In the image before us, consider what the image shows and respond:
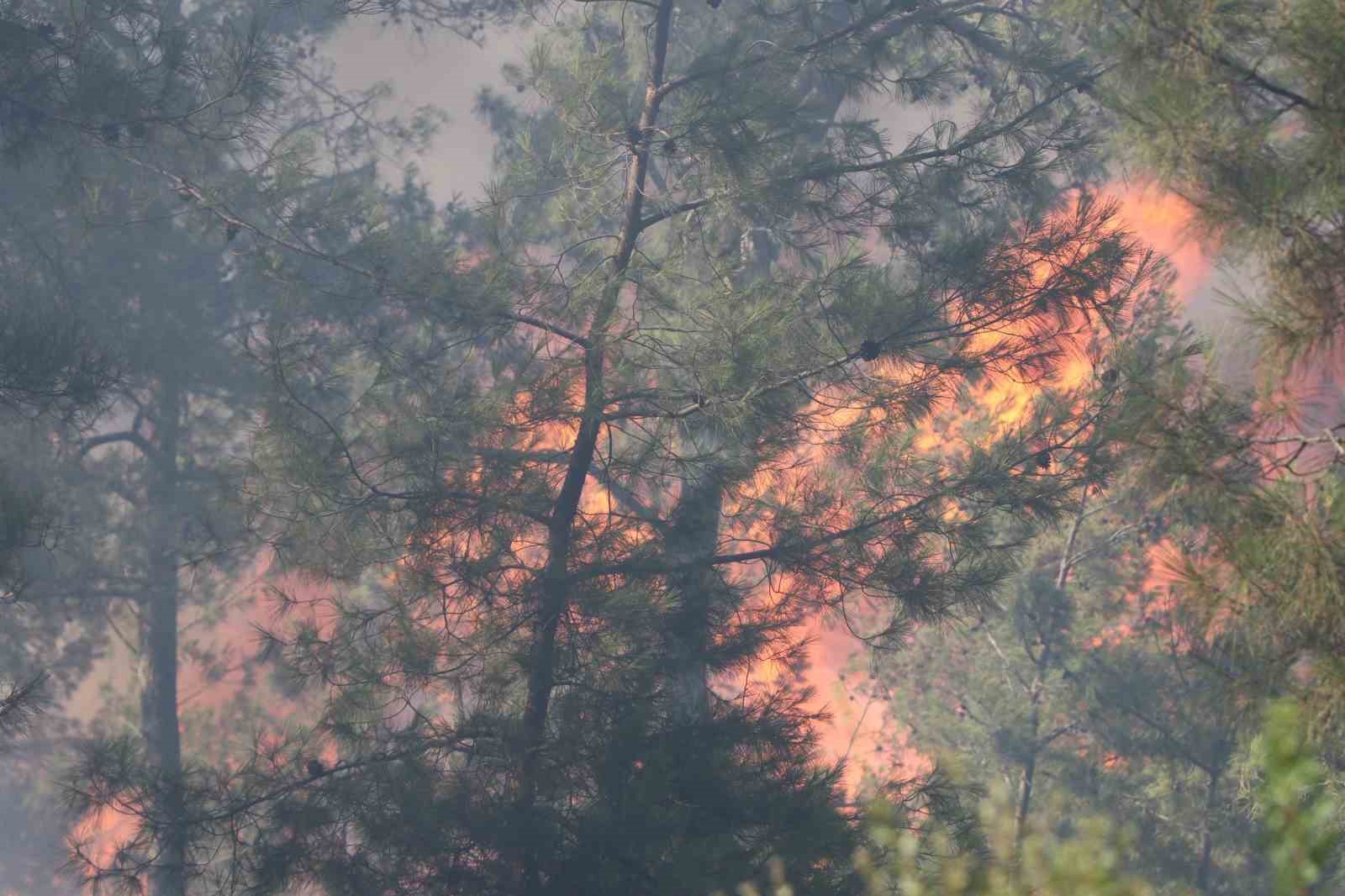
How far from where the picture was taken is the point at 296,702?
17797mm

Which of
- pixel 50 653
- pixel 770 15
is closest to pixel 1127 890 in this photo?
pixel 770 15

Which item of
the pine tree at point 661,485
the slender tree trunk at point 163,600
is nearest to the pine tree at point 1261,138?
the pine tree at point 661,485

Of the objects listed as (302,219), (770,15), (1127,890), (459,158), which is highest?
(459,158)

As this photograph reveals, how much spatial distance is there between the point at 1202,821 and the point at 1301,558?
27.6 ft

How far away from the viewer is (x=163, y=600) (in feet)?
45.2

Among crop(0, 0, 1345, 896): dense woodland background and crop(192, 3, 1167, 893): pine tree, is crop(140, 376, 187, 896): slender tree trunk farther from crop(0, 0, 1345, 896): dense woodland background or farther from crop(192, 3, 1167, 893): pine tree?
crop(192, 3, 1167, 893): pine tree

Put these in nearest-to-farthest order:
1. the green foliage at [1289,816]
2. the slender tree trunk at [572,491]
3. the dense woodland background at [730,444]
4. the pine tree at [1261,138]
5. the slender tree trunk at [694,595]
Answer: the green foliage at [1289,816]
the pine tree at [1261,138]
the dense woodland background at [730,444]
the slender tree trunk at [572,491]
the slender tree trunk at [694,595]

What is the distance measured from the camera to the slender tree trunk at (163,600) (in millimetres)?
13477

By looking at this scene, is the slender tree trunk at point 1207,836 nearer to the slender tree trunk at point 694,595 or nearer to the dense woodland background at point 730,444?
the dense woodland background at point 730,444

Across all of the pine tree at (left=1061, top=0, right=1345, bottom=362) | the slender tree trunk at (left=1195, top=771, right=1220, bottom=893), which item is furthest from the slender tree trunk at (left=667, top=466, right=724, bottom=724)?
the slender tree trunk at (left=1195, top=771, right=1220, bottom=893)

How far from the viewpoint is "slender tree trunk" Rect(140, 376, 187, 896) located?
44.2 ft

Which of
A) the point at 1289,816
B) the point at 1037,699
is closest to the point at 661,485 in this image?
the point at 1289,816

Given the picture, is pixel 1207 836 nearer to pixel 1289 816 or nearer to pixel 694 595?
pixel 694 595

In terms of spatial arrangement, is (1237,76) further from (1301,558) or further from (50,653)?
(50,653)
